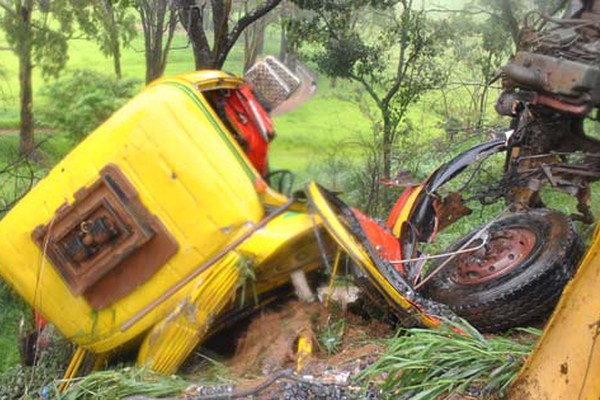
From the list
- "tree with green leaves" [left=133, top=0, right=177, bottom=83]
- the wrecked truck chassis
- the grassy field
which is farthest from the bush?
the wrecked truck chassis

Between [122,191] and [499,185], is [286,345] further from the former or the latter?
[499,185]

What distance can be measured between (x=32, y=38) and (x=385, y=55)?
35.8 ft

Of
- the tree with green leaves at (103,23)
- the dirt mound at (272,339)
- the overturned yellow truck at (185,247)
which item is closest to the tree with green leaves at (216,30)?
the overturned yellow truck at (185,247)

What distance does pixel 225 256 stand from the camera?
14.1 feet

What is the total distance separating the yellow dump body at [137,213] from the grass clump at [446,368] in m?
1.40

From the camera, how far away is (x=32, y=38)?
809 inches

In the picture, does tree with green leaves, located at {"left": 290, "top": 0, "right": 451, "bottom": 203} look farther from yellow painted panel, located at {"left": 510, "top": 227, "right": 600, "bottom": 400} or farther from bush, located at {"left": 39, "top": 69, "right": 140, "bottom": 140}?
yellow painted panel, located at {"left": 510, "top": 227, "right": 600, "bottom": 400}

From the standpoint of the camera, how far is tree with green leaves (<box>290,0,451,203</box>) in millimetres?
12664

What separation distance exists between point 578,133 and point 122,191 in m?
3.22

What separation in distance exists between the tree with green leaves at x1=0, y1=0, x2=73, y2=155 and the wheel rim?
1728 cm

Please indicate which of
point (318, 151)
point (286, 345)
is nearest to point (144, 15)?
point (318, 151)

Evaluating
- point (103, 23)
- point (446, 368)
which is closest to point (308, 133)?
point (103, 23)

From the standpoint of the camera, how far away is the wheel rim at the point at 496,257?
455 centimetres

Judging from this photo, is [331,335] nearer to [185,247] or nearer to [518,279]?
[185,247]
